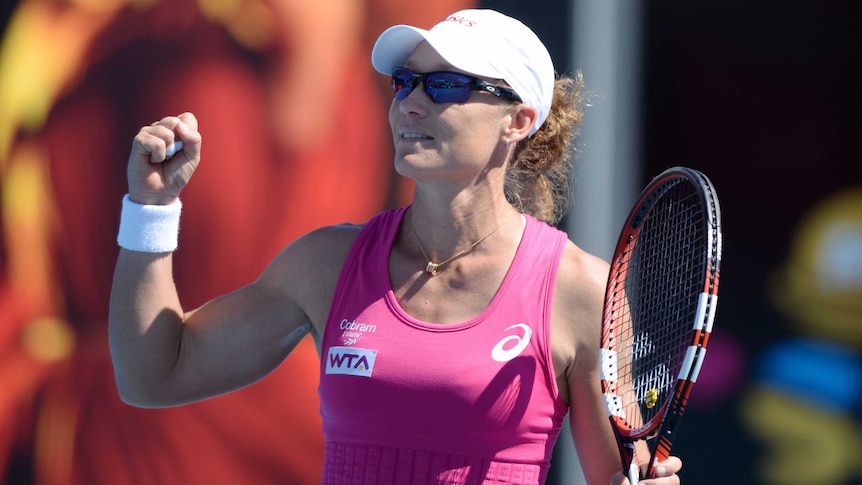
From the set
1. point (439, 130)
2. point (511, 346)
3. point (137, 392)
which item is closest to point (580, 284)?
point (511, 346)

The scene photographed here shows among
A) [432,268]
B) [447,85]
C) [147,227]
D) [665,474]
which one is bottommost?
[665,474]

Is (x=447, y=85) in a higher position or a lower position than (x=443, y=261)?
higher

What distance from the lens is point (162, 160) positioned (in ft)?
7.57

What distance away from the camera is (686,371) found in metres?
2.06

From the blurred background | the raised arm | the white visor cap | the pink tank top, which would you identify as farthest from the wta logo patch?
the blurred background

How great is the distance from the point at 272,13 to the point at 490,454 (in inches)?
87.5

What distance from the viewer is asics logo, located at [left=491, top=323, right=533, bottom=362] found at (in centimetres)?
229

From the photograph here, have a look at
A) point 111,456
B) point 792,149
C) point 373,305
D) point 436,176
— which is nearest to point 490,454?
point 373,305

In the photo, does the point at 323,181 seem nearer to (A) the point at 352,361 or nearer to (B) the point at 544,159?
(B) the point at 544,159

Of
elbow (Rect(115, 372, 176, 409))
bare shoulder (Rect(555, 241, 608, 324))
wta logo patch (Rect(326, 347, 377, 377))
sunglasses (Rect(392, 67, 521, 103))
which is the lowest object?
elbow (Rect(115, 372, 176, 409))

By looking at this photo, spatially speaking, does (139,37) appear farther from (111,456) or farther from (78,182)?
(111,456)

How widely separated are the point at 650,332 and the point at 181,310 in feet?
3.43

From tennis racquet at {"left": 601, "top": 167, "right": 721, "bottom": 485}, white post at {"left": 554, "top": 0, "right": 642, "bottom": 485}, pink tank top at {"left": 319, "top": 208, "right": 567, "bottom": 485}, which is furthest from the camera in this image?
white post at {"left": 554, "top": 0, "right": 642, "bottom": 485}

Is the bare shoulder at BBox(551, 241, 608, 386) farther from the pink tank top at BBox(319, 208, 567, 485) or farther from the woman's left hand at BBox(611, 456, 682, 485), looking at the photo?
the woman's left hand at BBox(611, 456, 682, 485)
